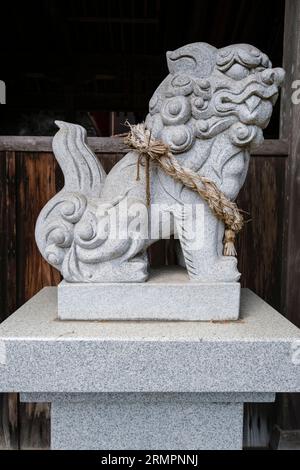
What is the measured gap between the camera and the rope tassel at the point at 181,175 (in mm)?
1360

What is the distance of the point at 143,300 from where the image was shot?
135 centimetres

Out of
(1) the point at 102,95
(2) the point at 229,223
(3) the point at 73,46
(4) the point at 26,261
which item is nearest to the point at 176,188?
(2) the point at 229,223

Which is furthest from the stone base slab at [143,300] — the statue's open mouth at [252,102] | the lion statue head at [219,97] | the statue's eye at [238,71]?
the statue's eye at [238,71]

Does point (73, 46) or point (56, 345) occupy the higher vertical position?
point (73, 46)

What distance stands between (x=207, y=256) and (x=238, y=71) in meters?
0.59

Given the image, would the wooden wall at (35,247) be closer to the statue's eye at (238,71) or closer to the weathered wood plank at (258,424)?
the weathered wood plank at (258,424)

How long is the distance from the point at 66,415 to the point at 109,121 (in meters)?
5.77

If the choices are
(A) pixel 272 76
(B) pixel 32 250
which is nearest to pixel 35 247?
(B) pixel 32 250

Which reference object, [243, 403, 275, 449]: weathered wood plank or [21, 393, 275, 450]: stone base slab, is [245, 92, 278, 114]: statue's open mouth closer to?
[21, 393, 275, 450]: stone base slab

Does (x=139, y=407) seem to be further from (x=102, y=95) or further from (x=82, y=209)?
(x=102, y=95)

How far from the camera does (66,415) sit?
4.30ft

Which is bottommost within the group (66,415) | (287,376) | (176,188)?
(66,415)

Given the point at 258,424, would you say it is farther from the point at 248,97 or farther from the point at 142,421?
the point at 248,97

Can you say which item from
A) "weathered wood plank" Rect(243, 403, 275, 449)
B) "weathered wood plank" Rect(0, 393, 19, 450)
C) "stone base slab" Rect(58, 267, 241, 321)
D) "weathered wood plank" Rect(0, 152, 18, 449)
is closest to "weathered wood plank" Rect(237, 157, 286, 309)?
"weathered wood plank" Rect(243, 403, 275, 449)
